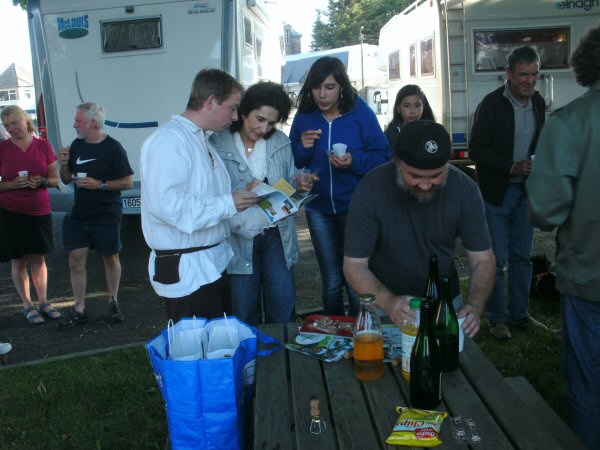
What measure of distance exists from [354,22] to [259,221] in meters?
53.0

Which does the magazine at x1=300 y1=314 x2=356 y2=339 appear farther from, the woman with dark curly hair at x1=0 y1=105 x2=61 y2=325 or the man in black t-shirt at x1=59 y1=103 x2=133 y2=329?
the woman with dark curly hair at x1=0 y1=105 x2=61 y2=325

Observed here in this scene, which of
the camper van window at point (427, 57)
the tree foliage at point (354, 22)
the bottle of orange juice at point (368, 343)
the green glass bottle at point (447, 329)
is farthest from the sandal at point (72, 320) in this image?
the tree foliage at point (354, 22)

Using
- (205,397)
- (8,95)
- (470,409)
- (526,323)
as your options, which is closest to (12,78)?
(8,95)

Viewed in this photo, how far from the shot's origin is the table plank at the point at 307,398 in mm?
1614

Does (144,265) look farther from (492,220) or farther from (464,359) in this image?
(464,359)

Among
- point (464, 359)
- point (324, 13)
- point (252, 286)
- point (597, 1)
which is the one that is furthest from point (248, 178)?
point (324, 13)

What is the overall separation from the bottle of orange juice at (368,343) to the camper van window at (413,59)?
7.62 meters

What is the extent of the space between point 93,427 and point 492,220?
9.48 feet

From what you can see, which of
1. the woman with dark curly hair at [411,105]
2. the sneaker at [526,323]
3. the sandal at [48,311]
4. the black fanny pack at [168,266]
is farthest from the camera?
the sandal at [48,311]

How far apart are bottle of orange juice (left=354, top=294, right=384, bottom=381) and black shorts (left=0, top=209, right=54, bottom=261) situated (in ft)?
12.6

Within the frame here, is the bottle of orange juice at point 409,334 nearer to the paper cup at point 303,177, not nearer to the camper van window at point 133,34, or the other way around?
the paper cup at point 303,177

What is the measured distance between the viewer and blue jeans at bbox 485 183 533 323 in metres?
4.08

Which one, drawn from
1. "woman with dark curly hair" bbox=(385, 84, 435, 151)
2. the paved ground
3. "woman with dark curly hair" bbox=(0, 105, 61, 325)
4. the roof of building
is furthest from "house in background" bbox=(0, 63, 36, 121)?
"woman with dark curly hair" bbox=(385, 84, 435, 151)

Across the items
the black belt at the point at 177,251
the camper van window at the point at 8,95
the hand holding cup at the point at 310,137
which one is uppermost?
the camper van window at the point at 8,95
